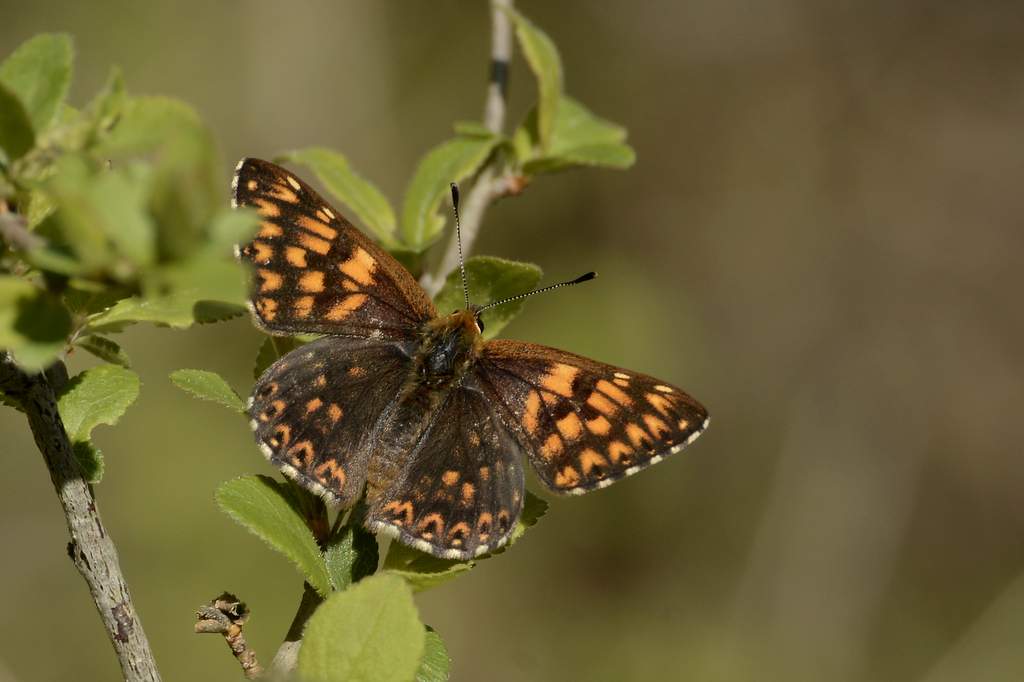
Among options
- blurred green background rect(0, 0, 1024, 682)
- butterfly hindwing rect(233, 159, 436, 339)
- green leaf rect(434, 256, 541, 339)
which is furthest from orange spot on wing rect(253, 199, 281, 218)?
blurred green background rect(0, 0, 1024, 682)

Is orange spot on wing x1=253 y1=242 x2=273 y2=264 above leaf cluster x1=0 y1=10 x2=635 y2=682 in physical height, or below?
above

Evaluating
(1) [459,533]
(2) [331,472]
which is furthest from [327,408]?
(1) [459,533]

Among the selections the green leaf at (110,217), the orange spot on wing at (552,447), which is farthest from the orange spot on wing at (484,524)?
the green leaf at (110,217)

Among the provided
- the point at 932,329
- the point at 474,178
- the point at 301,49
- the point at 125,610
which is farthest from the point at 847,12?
the point at 125,610

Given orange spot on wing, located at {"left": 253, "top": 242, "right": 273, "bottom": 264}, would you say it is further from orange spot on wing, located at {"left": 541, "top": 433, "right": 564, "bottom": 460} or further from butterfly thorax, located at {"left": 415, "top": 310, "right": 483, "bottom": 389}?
orange spot on wing, located at {"left": 541, "top": 433, "right": 564, "bottom": 460}

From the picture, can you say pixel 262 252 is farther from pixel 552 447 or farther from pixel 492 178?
pixel 552 447

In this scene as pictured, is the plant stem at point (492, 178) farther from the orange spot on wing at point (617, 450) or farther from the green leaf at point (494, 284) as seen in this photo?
the orange spot on wing at point (617, 450)
